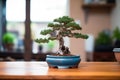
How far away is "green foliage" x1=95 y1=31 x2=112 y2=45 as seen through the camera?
4.95 meters

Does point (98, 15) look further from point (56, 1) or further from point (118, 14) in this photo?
point (56, 1)

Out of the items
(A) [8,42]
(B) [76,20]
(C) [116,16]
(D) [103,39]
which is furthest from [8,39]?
(C) [116,16]

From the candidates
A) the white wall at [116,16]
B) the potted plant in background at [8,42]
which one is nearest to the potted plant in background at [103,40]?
the white wall at [116,16]

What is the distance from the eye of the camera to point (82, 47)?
514cm

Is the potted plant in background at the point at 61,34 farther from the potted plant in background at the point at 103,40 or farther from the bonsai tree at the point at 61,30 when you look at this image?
the potted plant in background at the point at 103,40

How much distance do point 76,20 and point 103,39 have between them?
646mm

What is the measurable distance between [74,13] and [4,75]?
13.3 ft

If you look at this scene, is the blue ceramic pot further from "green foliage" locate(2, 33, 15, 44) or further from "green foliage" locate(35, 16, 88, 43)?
"green foliage" locate(2, 33, 15, 44)

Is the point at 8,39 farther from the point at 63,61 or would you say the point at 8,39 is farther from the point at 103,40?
the point at 63,61

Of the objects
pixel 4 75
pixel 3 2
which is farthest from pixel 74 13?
pixel 4 75

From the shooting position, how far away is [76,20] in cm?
515

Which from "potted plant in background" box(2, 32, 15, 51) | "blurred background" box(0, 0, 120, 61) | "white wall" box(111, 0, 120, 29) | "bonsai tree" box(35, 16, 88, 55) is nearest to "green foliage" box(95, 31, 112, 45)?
"blurred background" box(0, 0, 120, 61)

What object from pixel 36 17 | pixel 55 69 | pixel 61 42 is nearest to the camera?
pixel 55 69

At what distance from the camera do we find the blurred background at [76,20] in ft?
15.4
